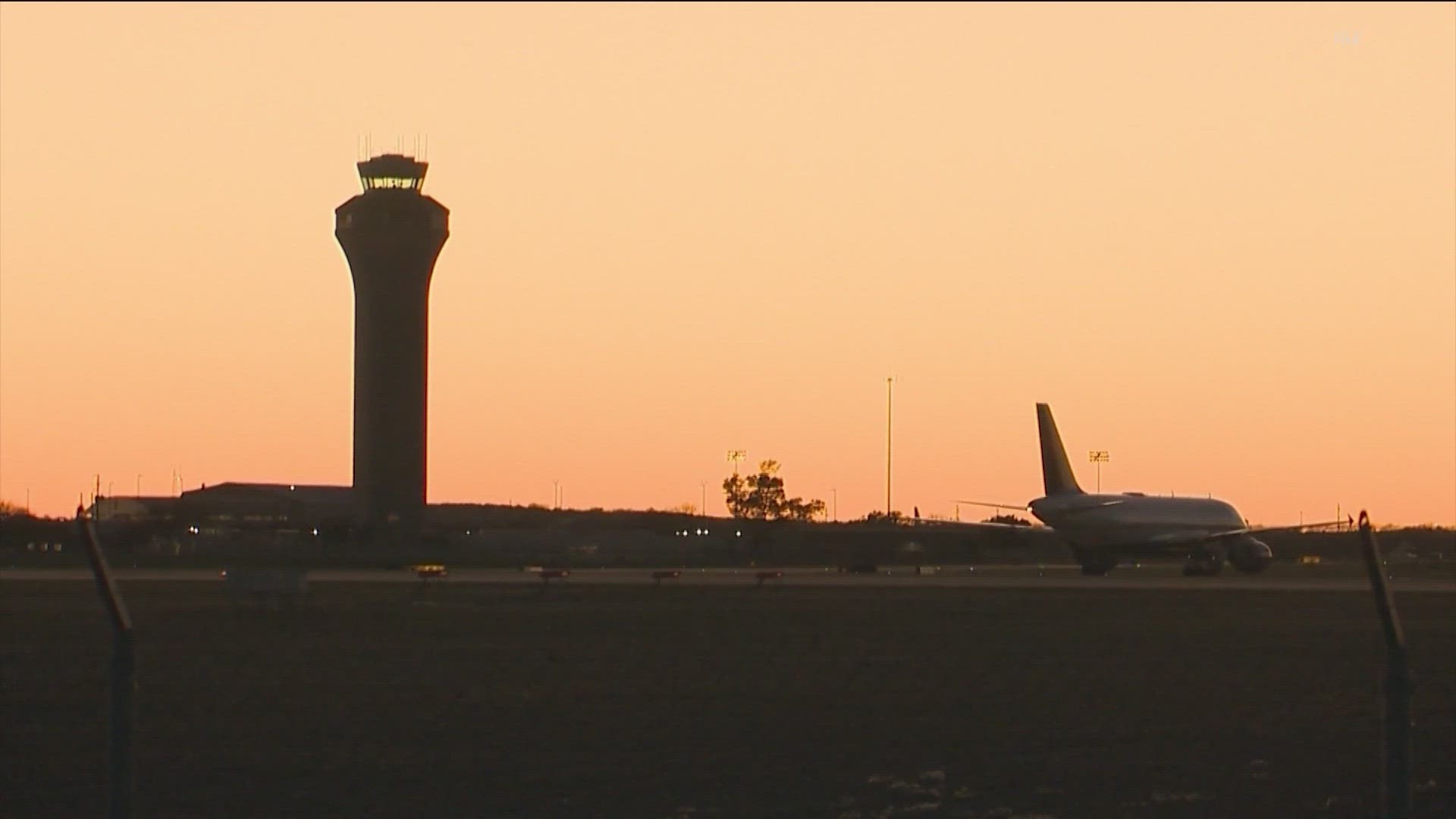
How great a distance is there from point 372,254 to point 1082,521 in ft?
287

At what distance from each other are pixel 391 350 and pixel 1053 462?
7913cm

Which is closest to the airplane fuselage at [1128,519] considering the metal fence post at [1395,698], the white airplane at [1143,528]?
the white airplane at [1143,528]

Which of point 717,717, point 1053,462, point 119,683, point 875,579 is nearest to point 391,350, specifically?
point 1053,462

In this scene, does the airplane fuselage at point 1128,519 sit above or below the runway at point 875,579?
above

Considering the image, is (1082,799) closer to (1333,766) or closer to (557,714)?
(1333,766)

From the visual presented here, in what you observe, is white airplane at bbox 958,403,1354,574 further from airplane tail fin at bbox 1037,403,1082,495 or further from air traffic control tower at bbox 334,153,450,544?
air traffic control tower at bbox 334,153,450,544

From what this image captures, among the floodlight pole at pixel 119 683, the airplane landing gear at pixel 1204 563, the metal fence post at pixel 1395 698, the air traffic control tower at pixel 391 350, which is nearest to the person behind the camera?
the floodlight pole at pixel 119 683

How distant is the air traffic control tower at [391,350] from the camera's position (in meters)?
158

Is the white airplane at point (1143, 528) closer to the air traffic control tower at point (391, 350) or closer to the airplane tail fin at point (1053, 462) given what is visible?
the airplane tail fin at point (1053, 462)

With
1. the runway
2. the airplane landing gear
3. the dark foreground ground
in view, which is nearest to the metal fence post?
the dark foreground ground

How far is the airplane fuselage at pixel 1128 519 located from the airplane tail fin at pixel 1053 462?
40.3 inches

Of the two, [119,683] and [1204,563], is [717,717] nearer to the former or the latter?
[119,683]

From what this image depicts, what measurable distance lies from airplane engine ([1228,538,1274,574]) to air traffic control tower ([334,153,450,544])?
84607 millimetres

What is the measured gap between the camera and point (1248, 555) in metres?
85.2
